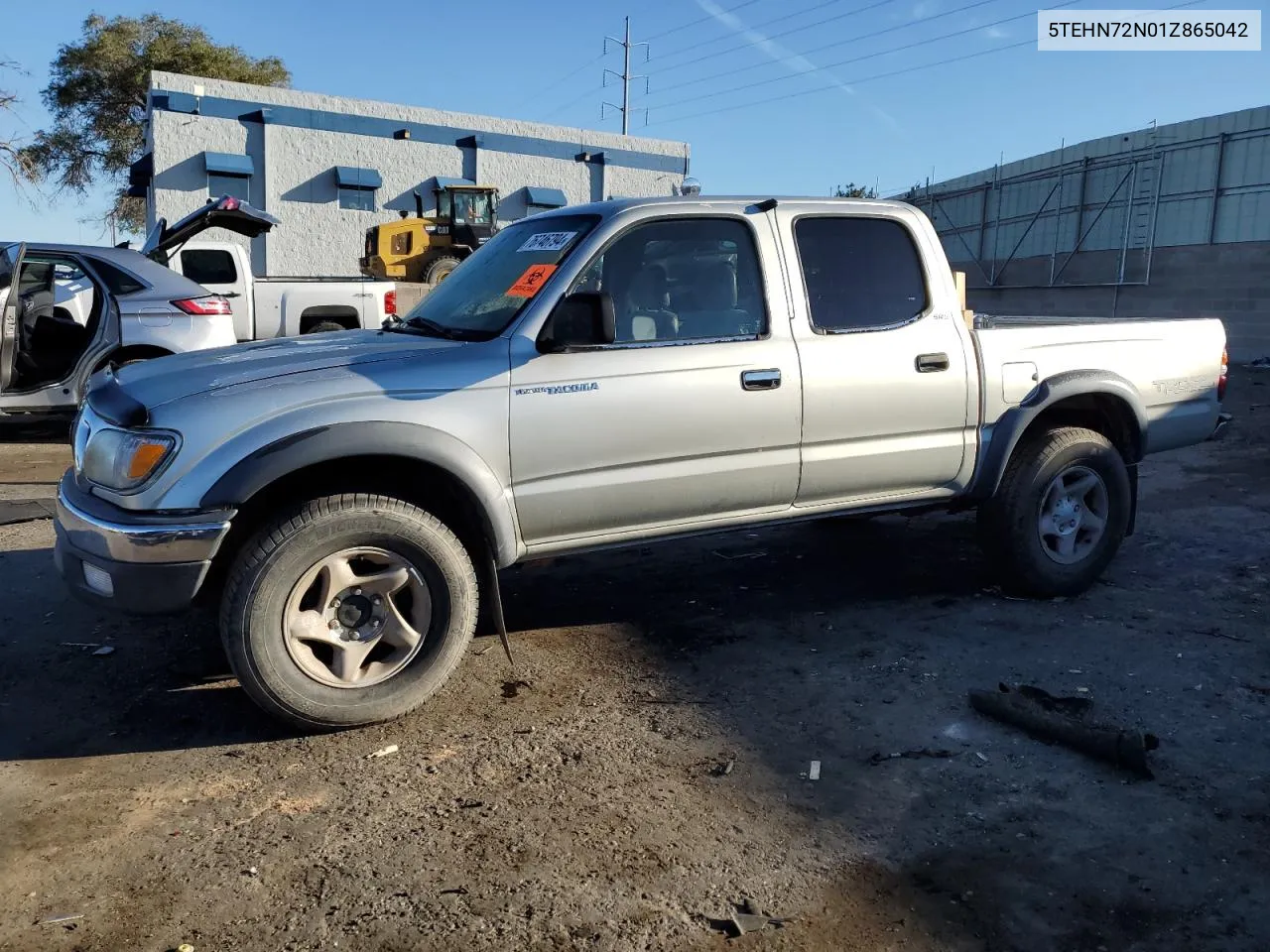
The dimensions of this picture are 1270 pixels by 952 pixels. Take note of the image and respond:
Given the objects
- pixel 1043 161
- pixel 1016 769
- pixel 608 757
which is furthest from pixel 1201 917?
pixel 1043 161

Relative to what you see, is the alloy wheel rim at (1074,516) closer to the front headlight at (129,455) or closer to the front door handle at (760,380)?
the front door handle at (760,380)

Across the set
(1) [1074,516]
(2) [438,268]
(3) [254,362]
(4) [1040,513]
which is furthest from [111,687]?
(2) [438,268]

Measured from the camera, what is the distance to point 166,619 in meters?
4.67

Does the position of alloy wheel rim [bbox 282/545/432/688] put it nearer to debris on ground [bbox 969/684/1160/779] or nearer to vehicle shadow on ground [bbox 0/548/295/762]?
vehicle shadow on ground [bbox 0/548/295/762]

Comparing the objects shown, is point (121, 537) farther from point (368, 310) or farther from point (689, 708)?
point (368, 310)

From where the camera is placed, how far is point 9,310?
798cm

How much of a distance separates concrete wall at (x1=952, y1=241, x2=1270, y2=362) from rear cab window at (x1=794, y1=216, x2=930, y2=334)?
12066mm

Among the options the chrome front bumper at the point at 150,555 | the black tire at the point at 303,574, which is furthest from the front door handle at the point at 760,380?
the chrome front bumper at the point at 150,555

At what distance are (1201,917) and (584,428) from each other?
244 cm

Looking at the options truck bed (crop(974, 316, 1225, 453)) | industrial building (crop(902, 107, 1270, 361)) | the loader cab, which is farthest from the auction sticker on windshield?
the loader cab

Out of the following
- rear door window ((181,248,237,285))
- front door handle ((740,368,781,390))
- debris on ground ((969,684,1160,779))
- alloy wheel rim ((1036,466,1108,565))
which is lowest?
debris on ground ((969,684,1160,779))

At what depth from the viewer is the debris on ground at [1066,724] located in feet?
10.9

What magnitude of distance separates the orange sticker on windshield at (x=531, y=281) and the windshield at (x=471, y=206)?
2256cm

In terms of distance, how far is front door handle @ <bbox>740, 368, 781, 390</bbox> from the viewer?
407 centimetres
